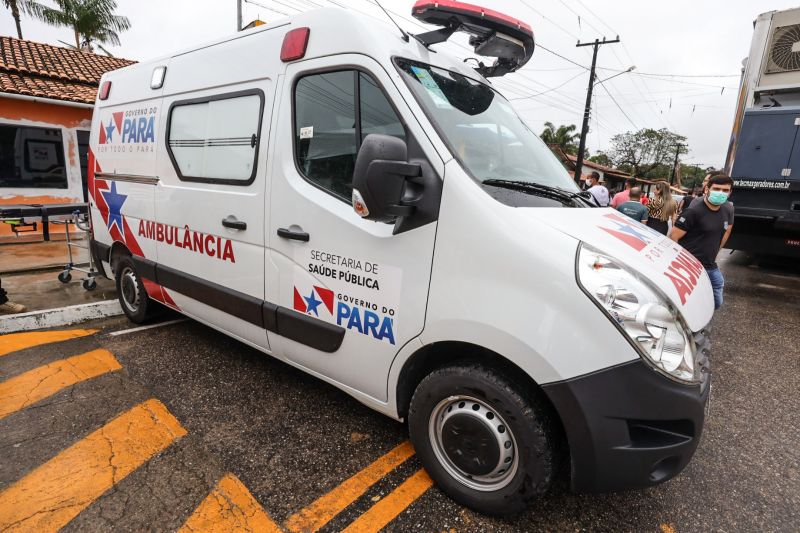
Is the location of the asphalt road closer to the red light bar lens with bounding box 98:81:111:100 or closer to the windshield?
the windshield

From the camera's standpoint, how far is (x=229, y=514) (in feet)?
6.18

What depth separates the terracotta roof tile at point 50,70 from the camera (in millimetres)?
8258

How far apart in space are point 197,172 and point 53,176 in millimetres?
8304

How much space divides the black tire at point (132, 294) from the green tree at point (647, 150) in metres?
51.2

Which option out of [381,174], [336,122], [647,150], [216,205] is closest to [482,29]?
[336,122]

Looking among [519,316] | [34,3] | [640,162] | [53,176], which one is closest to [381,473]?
[519,316]

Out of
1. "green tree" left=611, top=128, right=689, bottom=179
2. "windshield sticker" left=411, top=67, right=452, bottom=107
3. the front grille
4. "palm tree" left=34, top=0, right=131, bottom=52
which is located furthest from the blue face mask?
"green tree" left=611, top=128, right=689, bottom=179

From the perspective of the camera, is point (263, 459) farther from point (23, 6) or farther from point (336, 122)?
point (23, 6)

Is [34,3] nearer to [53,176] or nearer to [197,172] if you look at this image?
[53,176]

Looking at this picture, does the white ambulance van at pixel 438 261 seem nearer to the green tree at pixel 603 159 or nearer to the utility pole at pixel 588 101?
the utility pole at pixel 588 101

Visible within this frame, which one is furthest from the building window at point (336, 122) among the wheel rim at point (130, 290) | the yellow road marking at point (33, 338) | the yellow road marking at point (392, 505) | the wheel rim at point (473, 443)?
the yellow road marking at point (33, 338)

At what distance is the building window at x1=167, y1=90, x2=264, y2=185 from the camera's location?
262 centimetres

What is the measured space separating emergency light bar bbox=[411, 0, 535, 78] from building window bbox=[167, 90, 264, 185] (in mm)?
1070

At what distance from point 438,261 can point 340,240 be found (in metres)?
0.56
